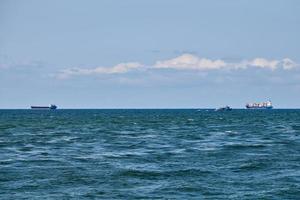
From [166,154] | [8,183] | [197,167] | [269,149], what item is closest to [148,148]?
[166,154]

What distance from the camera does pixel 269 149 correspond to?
55.7m

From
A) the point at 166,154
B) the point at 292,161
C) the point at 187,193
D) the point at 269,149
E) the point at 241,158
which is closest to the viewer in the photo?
the point at 187,193

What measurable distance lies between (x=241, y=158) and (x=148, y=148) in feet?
44.4

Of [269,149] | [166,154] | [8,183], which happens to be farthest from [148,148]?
[8,183]

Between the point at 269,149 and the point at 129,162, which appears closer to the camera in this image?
the point at 129,162

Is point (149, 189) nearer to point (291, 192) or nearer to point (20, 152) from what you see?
point (291, 192)

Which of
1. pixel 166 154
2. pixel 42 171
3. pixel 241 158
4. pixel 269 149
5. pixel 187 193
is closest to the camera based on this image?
pixel 187 193

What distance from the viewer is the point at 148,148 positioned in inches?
2302

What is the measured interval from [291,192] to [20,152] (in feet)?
99.2

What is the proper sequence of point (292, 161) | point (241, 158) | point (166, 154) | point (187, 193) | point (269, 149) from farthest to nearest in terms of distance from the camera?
point (269, 149) → point (166, 154) → point (241, 158) → point (292, 161) → point (187, 193)

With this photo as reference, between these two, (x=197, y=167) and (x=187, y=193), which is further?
(x=197, y=167)

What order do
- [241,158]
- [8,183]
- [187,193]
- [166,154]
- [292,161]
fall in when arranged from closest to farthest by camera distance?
[187,193] → [8,183] → [292,161] → [241,158] → [166,154]

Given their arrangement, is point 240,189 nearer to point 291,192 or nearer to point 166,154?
point 291,192

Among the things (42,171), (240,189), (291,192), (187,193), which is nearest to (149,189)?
(187,193)
